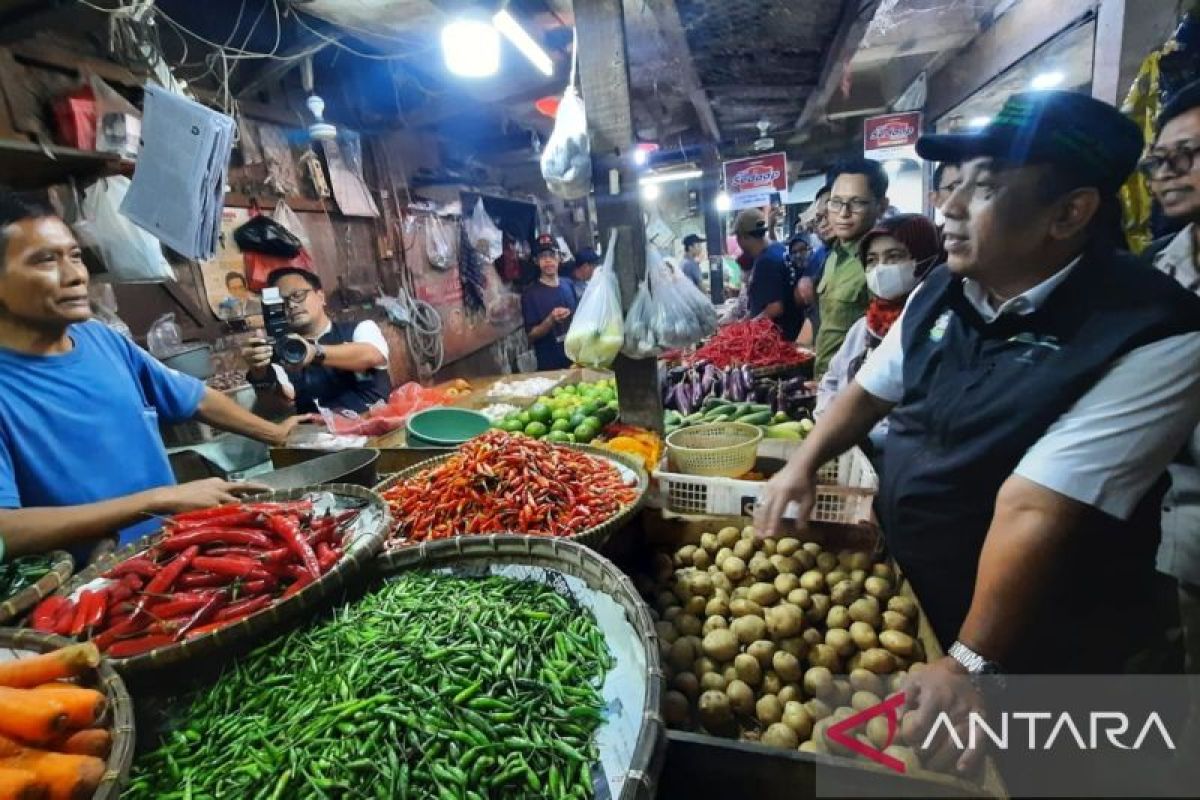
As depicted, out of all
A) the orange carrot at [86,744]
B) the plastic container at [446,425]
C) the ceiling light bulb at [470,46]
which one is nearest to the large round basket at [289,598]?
the orange carrot at [86,744]

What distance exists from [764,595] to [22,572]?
2518mm

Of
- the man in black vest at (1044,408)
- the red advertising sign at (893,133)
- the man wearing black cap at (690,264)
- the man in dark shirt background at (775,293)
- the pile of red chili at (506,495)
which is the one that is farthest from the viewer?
the man wearing black cap at (690,264)

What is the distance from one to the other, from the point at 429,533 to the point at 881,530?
175cm

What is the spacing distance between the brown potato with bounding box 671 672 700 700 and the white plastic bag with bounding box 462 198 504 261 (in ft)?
26.3

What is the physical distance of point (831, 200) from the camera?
11.4 ft

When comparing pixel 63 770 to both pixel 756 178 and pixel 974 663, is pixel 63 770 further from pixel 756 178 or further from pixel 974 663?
pixel 756 178

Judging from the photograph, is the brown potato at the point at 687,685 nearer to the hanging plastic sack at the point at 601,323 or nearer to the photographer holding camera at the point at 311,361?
the hanging plastic sack at the point at 601,323

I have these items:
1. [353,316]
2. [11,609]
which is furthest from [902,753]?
[353,316]

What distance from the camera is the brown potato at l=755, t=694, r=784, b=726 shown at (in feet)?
5.70

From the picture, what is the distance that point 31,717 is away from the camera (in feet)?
3.37

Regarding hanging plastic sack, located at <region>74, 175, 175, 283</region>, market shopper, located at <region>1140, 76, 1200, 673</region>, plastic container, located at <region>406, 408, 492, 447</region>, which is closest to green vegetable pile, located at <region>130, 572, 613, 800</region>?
plastic container, located at <region>406, 408, 492, 447</region>

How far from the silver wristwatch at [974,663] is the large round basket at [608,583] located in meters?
0.78

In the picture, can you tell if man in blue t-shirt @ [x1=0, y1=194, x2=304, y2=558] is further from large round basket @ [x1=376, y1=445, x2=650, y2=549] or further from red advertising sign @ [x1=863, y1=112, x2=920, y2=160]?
red advertising sign @ [x1=863, y1=112, x2=920, y2=160]

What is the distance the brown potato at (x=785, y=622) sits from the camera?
1904mm
